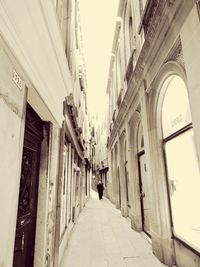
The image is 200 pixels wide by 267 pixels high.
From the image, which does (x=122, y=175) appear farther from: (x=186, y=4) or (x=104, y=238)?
(x=186, y=4)

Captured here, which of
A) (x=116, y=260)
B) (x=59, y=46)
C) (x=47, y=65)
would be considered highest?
(x=59, y=46)

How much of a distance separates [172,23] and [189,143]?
2231mm

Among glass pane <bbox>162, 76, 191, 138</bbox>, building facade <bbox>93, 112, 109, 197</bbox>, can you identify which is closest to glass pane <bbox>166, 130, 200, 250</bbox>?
glass pane <bbox>162, 76, 191, 138</bbox>

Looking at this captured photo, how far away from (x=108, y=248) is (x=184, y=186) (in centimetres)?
256

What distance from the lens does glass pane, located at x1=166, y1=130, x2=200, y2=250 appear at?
366cm

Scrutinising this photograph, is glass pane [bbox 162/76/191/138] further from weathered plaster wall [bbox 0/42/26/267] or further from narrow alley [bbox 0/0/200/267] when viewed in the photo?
weathered plaster wall [bbox 0/42/26/267]

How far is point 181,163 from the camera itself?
417cm

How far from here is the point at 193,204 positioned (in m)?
3.72

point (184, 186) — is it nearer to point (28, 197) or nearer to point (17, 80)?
point (28, 197)

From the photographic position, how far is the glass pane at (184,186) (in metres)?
3.66

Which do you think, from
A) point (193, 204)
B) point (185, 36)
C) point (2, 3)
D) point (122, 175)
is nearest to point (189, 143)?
point (193, 204)

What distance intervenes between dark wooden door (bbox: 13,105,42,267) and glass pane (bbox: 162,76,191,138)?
8.94ft

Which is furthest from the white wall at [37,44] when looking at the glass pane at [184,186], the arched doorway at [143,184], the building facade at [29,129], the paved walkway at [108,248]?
the arched doorway at [143,184]

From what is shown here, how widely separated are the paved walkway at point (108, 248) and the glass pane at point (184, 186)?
3.07ft
